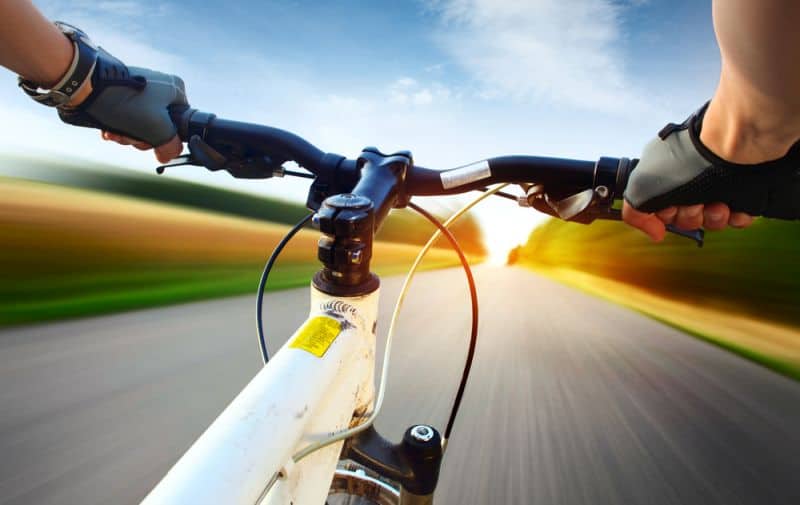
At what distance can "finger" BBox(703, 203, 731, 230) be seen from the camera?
746mm

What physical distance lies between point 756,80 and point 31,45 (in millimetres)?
1270

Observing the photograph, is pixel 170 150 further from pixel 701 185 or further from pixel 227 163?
pixel 701 185

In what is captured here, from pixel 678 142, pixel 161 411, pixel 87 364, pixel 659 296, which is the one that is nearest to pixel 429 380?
pixel 161 411

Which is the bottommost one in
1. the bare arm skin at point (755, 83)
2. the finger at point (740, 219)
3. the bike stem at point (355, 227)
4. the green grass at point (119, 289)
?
the green grass at point (119, 289)

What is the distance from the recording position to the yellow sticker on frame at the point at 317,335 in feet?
2.00

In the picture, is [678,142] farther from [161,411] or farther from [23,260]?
[23,260]

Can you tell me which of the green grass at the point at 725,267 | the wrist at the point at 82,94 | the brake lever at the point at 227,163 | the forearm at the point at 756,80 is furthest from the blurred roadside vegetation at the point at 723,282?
the wrist at the point at 82,94

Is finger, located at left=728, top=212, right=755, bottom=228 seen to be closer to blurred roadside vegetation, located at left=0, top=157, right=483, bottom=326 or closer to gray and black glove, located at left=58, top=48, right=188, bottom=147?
gray and black glove, located at left=58, top=48, right=188, bottom=147

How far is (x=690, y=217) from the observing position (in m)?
0.78

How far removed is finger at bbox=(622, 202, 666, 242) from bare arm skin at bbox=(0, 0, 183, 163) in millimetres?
1218

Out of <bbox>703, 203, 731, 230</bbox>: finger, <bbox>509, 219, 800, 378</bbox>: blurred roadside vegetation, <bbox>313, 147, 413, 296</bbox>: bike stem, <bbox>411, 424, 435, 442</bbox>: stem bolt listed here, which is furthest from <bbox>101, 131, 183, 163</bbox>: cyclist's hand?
<bbox>509, 219, 800, 378</bbox>: blurred roadside vegetation

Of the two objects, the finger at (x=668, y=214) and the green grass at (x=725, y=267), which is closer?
the finger at (x=668, y=214)

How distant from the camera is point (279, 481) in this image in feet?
1.65

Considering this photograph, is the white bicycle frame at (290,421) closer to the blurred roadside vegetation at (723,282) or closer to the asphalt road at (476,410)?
the asphalt road at (476,410)
